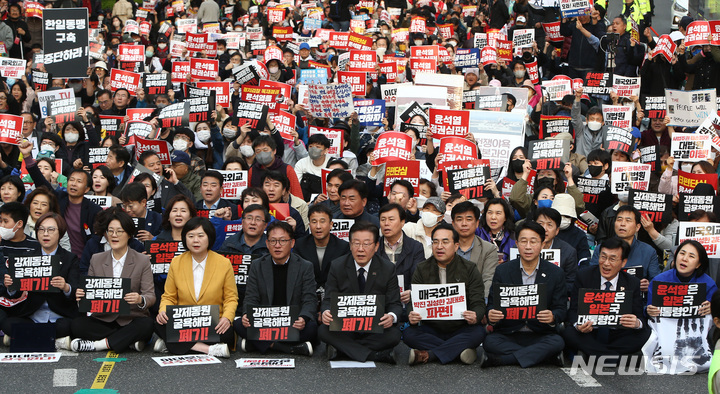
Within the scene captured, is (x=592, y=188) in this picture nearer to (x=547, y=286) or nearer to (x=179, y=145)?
(x=547, y=286)

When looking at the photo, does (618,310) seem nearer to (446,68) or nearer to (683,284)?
(683,284)

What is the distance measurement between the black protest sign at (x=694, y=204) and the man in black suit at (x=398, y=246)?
2.97 metres

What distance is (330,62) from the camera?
1947 centimetres

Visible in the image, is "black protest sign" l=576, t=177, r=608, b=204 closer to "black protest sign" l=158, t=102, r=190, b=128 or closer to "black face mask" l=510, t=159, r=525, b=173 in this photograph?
"black face mask" l=510, t=159, r=525, b=173

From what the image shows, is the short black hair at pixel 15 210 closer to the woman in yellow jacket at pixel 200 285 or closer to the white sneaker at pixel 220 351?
the woman in yellow jacket at pixel 200 285

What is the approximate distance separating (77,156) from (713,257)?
7941 mm

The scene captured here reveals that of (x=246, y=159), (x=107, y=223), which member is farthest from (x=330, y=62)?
(x=107, y=223)

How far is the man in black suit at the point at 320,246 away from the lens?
9.21 m

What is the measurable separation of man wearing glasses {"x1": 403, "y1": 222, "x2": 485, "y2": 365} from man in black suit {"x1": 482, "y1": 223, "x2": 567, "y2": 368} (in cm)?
14

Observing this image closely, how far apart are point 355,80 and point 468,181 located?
581 cm

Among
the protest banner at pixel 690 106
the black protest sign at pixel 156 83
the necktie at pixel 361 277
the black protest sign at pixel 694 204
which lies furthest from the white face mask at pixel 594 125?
the black protest sign at pixel 156 83

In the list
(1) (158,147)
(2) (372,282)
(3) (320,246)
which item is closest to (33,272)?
(3) (320,246)

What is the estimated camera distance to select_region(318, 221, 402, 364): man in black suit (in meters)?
8.41

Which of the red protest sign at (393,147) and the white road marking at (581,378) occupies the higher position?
the red protest sign at (393,147)
